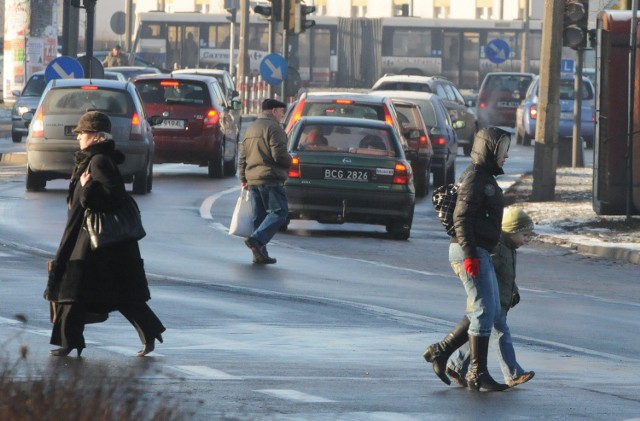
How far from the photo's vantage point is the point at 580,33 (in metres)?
25.4

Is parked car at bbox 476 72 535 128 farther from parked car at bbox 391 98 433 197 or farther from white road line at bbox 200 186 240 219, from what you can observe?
white road line at bbox 200 186 240 219

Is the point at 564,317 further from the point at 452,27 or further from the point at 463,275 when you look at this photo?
the point at 452,27

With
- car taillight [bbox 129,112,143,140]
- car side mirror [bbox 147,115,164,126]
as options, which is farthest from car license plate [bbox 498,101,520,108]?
car taillight [bbox 129,112,143,140]

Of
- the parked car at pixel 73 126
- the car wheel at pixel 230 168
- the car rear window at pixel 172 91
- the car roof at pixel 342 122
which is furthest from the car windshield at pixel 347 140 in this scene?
the car wheel at pixel 230 168

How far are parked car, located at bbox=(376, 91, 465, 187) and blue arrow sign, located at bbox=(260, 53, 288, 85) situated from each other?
29.0 ft

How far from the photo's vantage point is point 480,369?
32.5ft

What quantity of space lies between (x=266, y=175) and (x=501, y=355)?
24.1 feet

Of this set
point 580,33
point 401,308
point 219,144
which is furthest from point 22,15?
point 401,308

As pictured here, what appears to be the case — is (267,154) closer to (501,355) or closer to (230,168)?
(501,355)

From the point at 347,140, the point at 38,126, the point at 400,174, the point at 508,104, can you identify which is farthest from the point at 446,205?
the point at 508,104

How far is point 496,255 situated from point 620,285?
6.98 metres

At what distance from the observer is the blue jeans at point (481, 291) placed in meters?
9.84

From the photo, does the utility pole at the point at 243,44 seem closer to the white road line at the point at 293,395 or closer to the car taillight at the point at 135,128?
the car taillight at the point at 135,128

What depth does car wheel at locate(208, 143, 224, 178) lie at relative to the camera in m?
30.4
